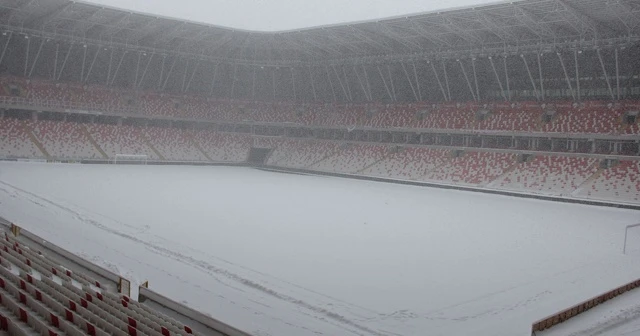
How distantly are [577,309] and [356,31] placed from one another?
108 feet

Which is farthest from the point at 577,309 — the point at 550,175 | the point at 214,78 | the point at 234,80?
the point at 234,80

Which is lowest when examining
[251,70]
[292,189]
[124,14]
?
[292,189]

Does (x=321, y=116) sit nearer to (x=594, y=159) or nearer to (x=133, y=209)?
(x=594, y=159)

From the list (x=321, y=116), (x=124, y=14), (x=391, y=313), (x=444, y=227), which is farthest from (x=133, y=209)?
(x=321, y=116)

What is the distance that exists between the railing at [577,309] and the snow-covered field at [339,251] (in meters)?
0.56

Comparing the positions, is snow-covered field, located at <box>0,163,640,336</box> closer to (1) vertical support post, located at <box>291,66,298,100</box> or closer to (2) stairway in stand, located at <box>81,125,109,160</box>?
(2) stairway in stand, located at <box>81,125,109,160</box>

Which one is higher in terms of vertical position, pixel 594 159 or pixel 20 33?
pixel 20 33

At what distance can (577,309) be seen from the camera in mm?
11453

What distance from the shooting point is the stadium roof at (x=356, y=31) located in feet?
106

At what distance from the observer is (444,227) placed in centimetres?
2225

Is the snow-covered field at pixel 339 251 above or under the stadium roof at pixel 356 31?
under

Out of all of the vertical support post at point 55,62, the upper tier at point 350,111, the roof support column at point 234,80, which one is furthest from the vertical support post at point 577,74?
the vertical support post at point 55,62

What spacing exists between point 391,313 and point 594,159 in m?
29.6

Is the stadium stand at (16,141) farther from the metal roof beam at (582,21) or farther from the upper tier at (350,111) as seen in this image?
the metal roof beam at (582,21)
